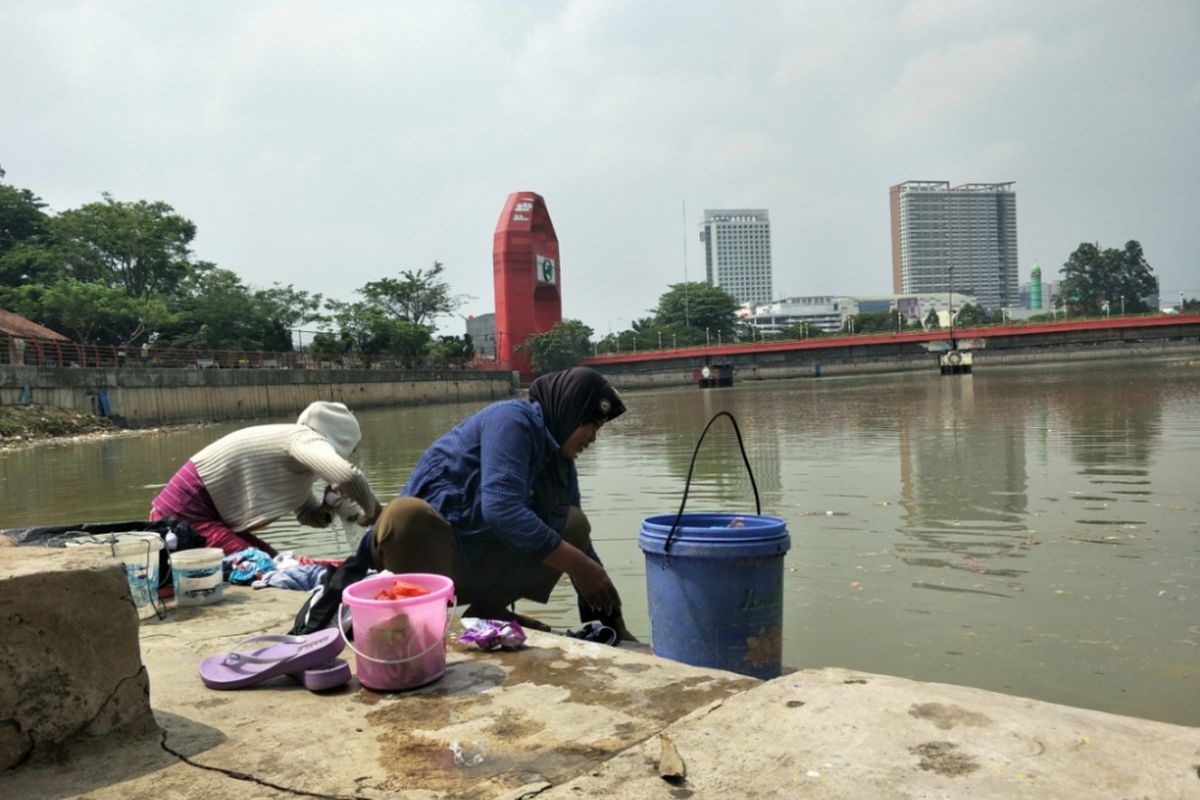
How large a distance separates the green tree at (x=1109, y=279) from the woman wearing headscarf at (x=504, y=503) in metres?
101

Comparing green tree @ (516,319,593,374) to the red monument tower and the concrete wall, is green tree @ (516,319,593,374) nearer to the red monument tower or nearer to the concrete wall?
the red monument tower

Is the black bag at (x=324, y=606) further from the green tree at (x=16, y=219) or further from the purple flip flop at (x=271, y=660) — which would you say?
the green tree at (x=16, y=219)

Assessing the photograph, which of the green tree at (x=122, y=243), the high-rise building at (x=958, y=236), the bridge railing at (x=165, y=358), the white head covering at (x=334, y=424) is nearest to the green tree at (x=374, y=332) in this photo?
the bridge railing at (x=165, y=358)

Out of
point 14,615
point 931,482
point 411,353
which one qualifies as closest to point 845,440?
point 931,482

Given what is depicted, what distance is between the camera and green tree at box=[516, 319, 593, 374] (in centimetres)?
6022

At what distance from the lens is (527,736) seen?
193 centimetres

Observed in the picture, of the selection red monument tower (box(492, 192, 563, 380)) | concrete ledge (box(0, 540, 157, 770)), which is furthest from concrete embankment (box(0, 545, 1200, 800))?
red monument tower (box(492, 192, 563, 380))

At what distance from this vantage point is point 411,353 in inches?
1983

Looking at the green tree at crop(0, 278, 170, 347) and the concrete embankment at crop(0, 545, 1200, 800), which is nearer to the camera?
the concrete embankment at crop(0, 545, 1200, 800)

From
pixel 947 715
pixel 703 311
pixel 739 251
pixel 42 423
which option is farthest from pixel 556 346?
pixel 739 251

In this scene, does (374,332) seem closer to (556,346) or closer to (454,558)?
(556,346)

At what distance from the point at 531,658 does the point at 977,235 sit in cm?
18040

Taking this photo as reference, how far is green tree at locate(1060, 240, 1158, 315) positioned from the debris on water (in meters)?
102

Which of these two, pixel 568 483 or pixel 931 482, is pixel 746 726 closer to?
pixel 568 483
